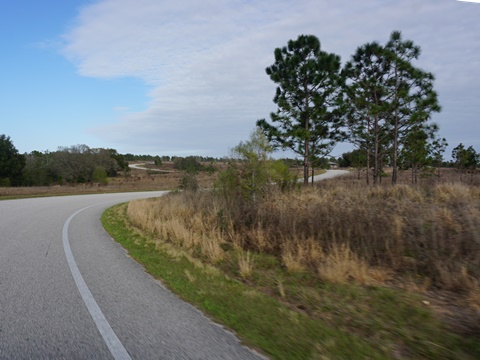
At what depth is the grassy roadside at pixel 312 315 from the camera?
3689 millimetres

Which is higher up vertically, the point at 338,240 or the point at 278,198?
the point at 278,198

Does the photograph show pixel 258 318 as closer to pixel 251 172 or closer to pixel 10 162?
pixel 251 172

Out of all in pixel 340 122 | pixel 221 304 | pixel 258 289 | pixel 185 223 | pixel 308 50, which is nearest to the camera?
pixel 221 304

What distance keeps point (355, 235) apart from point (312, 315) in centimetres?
389

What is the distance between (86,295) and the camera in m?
5.32

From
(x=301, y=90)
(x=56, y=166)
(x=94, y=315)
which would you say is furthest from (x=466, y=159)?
(x=56, y=166)

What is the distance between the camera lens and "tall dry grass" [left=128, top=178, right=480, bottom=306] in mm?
6242

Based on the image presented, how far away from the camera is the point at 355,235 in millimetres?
8180

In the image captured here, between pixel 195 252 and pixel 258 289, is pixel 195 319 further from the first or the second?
pixel 195 252

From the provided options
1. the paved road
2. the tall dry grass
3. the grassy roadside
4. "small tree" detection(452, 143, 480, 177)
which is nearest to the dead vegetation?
the tall dry grass

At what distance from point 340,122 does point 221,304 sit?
59.9 ft

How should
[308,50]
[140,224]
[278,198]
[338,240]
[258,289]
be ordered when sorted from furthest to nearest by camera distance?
[308,50] → [140,224] → [278,198] → [338,240] → [258,289]

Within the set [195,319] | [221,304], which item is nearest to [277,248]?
[221,304]

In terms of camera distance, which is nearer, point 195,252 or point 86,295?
point 86,295
